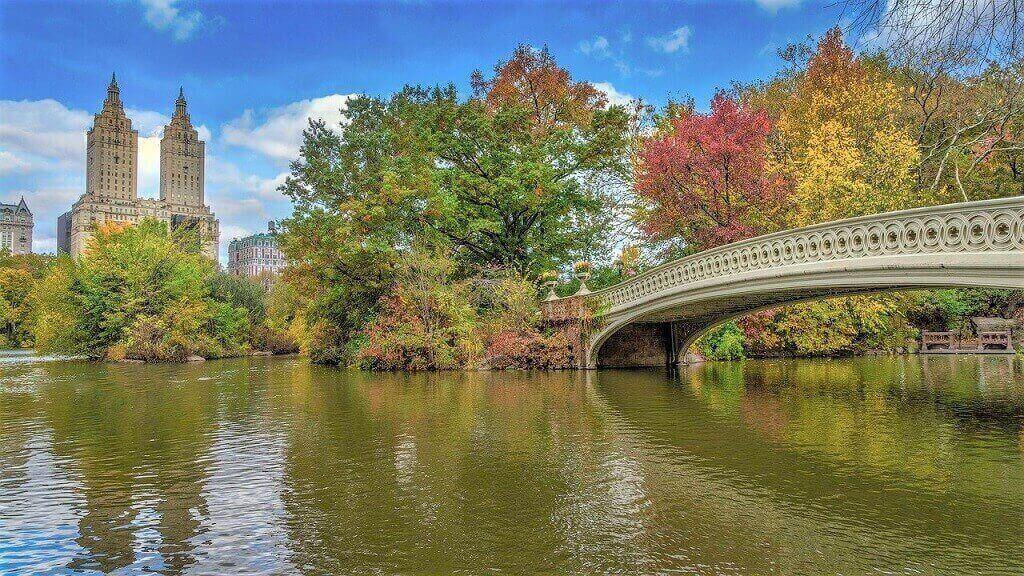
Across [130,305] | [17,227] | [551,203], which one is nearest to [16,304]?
[130,305]

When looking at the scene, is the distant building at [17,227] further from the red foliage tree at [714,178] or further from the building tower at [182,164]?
the red foliage tree at [714,178]

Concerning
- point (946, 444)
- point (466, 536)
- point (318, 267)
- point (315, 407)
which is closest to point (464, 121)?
point (318, 267)

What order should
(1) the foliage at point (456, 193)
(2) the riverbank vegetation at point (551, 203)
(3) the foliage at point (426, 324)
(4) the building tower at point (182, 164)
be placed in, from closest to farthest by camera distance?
(3) the foliage at point (426, 324), (2) the riverbank vegetation at point (551, 203), (1) the foliage at point (456, 193), (4) the building tower at point (182, 164)

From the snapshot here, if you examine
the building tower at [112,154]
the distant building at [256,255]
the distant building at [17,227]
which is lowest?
the distant building at [256,255]

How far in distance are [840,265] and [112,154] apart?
5742 inches

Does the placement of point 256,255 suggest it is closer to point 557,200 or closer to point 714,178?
point 557,200

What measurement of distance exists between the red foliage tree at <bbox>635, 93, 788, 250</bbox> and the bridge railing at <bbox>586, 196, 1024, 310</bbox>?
979 centimetres

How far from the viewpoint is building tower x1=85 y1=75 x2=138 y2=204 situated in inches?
4906

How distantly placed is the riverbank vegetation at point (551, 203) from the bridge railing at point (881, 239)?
867cm

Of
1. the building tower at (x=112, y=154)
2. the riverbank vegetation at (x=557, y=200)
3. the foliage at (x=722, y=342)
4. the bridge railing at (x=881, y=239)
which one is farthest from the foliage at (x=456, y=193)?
the building tower at (x=112, y=154)

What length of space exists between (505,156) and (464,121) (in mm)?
2120

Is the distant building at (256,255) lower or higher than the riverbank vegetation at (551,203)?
higher

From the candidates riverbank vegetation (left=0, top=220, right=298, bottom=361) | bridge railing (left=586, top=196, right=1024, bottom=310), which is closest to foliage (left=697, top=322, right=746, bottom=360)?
bridge railing (left=586, top=196, right=1024, bottom=310)

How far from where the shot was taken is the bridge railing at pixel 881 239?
8.09 meters
